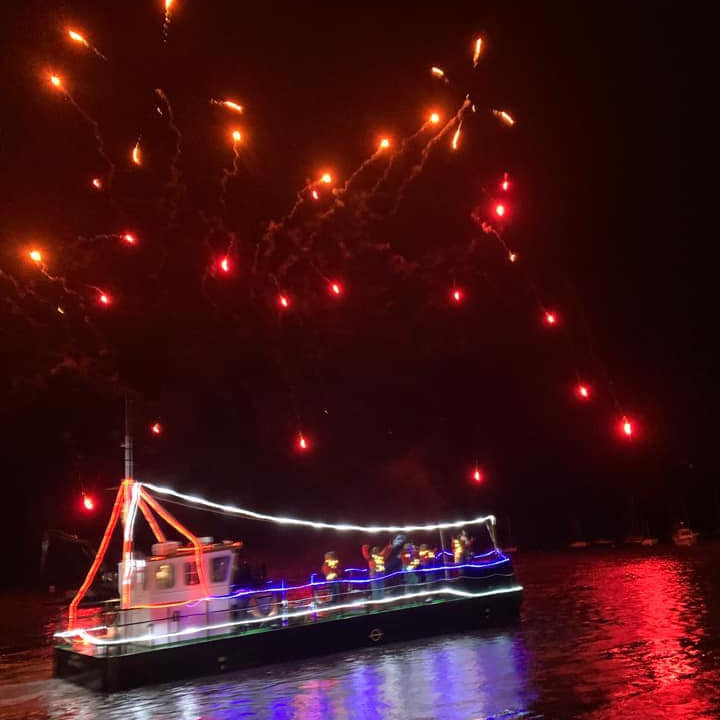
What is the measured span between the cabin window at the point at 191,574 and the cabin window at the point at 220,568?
1.30ft

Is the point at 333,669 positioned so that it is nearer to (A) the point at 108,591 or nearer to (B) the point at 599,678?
(B) the point at 599,678

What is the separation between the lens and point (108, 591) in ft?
132

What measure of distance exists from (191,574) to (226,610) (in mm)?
1629

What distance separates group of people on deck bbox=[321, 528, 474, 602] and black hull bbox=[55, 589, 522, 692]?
30.3 inches

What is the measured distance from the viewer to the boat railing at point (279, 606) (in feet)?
54.4

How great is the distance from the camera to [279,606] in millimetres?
18172

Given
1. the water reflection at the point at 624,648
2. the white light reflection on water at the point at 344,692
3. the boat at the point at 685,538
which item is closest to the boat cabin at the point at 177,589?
the white light reflection on water at the point at 344,692

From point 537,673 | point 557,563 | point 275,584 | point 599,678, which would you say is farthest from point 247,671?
point 557,563

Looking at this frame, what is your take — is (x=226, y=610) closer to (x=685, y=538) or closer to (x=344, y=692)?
(x=344, y=692)

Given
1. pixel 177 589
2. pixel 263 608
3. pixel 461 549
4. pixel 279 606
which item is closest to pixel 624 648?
pixel 461 549

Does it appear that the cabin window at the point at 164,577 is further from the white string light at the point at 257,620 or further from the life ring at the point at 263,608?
the life ring at the point at 263,608

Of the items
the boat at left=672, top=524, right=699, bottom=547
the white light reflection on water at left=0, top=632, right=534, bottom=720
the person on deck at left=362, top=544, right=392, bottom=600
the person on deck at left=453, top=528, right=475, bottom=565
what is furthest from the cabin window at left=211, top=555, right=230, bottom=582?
the boat at left=672, top=524, right=699, bottom=547

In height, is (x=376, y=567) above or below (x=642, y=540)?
below

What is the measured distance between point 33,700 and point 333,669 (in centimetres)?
623
